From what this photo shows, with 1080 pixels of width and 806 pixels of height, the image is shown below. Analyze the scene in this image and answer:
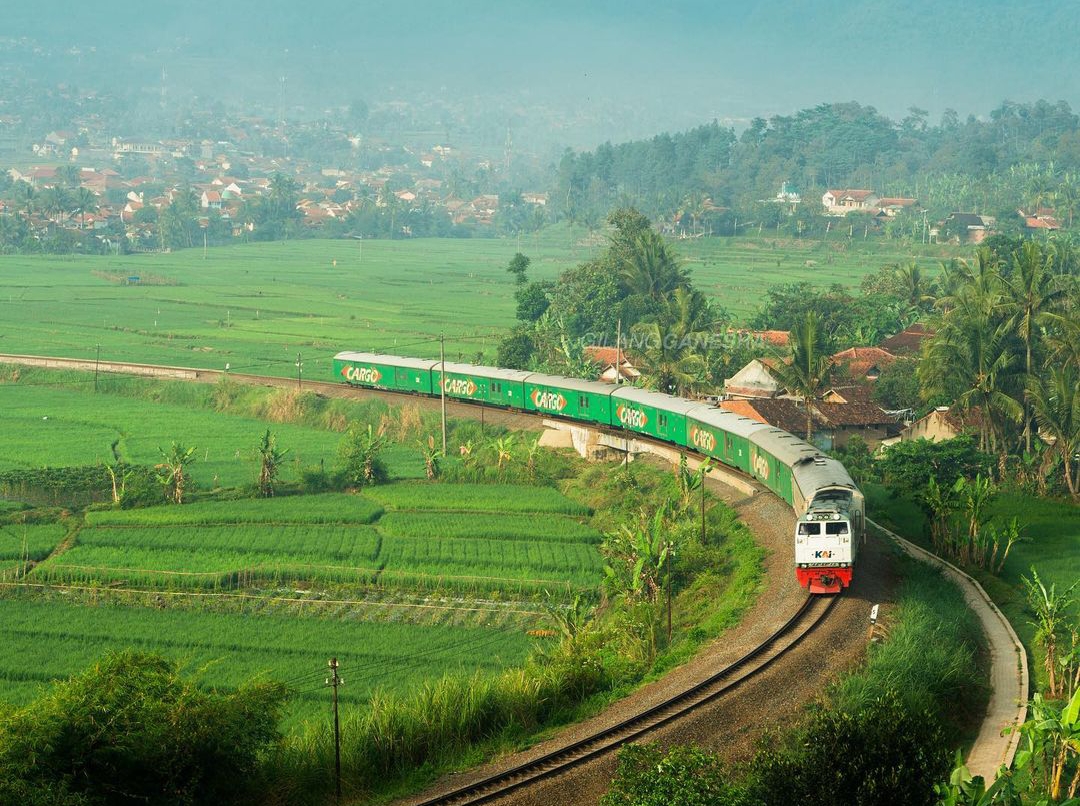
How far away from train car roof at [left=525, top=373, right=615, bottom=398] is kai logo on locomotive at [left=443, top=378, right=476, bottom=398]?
305 cm

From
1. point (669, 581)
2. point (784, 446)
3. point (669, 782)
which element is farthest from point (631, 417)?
point (669, 782)

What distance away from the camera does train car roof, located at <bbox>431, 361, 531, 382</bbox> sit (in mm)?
54000

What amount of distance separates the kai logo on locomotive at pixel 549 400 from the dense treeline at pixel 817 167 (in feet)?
285

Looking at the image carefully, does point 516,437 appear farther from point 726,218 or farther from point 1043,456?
point 726,218

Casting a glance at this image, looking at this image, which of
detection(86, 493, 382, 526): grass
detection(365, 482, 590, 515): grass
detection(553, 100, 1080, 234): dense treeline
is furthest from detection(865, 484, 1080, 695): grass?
detection(553, 100, 1080, 234): dense treeline

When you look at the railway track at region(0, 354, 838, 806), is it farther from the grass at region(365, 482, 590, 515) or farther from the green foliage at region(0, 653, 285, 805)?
the grass at region(365, 482, 590, 515)

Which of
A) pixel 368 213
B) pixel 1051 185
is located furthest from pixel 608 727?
pixel 368 213

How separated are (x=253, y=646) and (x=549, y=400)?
949 inches

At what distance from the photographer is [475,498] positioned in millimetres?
43938

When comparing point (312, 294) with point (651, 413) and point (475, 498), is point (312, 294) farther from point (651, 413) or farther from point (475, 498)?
point (475, 498)

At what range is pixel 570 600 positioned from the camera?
111 ft

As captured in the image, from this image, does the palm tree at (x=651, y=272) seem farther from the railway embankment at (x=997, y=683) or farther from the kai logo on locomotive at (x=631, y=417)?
the railway embankment at (x=997, y=683)

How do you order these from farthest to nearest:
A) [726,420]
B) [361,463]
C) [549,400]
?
[549,400]
[361,463]
[726,420]

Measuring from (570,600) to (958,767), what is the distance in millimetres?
17045
